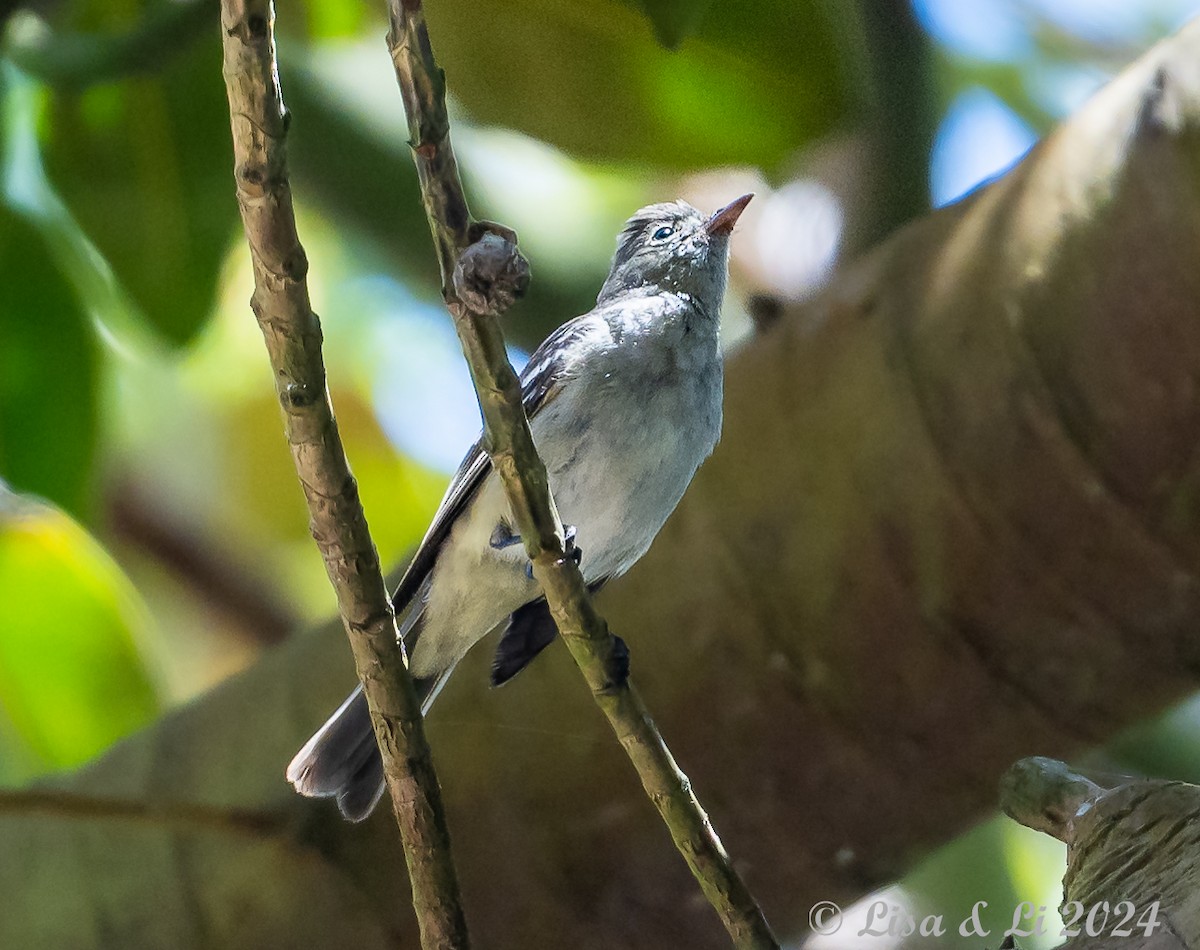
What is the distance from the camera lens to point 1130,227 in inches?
62.8

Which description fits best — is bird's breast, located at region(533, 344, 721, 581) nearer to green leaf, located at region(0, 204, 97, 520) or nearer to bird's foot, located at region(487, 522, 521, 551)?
bird's foot, located at region(487, 522, 521, 551)

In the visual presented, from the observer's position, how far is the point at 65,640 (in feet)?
7.91

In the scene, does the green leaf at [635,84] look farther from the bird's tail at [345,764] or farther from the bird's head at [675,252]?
the bird's tail at [345,764]

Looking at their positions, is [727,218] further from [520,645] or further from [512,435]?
[512,435]

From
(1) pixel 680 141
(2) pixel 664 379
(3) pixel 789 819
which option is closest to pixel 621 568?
(2) pixel 664 379

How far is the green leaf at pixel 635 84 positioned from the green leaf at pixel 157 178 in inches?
19.8

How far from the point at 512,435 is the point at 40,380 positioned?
1547 mm

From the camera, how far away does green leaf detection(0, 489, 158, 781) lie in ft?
7.76

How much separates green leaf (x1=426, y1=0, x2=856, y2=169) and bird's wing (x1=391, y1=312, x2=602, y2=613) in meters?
0.33

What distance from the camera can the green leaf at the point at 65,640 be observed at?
2.37 meters

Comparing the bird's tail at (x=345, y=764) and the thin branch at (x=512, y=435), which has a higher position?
the bird's tail at (x=345, y=764)

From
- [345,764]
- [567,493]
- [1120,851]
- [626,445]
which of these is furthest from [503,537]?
[1120,851]

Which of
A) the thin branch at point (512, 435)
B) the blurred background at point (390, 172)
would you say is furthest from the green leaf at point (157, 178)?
the thin branch at point (512, 435)

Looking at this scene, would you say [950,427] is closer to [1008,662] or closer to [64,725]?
[1008,662]
